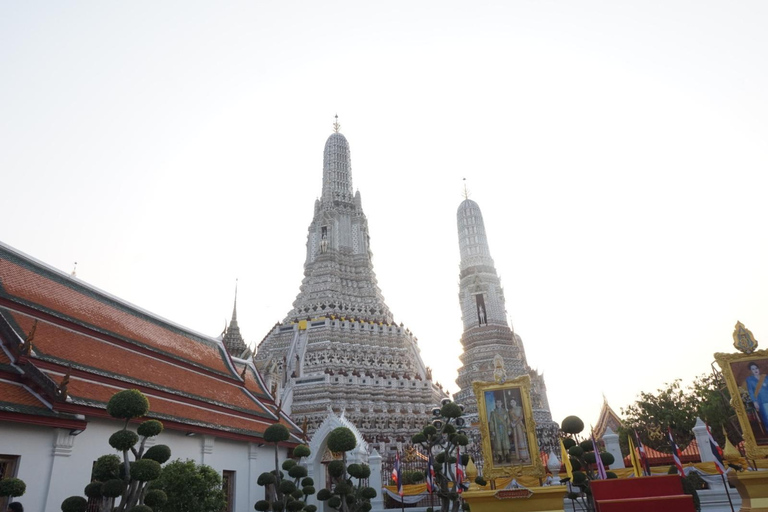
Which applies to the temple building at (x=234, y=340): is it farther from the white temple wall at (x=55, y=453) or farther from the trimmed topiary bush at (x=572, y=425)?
the trimmed topiary bush at (x=572, y=425)

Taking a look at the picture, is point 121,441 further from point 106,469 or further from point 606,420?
point 606,420

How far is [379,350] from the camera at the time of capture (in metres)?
48.2

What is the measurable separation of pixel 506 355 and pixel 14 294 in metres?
42.5

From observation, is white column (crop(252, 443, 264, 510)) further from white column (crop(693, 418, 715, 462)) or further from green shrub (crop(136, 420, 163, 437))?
white column (crop(693, 418, 715, 462))

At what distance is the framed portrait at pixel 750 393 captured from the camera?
516 inches

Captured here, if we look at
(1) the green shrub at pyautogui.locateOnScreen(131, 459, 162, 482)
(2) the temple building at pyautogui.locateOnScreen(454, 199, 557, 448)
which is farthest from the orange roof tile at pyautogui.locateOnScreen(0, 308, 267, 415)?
(2) the temple building at pyautogui.locateOnScreen(454, 199, 557, 448)

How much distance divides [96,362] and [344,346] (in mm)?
32988

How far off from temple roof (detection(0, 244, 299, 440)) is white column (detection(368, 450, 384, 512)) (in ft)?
13.1

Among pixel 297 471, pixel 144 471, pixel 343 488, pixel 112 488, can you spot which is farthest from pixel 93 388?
pixel 343 488

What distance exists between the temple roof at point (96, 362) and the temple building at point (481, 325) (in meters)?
27.5

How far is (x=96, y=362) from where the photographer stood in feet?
49.3

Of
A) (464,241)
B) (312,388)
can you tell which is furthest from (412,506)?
(464,241)

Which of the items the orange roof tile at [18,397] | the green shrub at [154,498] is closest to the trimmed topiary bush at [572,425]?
the green shrub at [154,498]

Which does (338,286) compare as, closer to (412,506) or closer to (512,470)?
(412,506)
